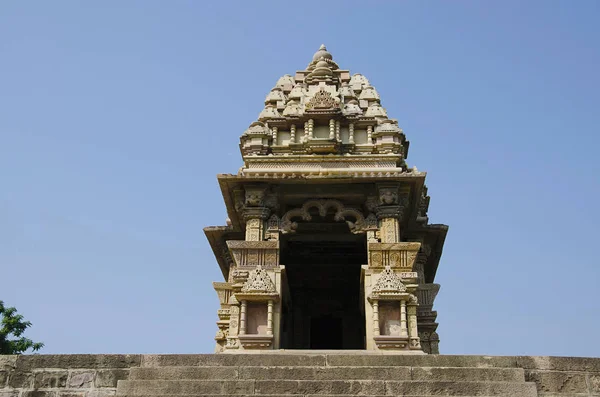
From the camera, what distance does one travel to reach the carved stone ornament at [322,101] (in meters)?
14.7

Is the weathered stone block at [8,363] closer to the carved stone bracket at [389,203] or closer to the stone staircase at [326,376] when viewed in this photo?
the stone staircase at [326,376]

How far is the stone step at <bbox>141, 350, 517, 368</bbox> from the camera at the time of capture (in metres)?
8.68

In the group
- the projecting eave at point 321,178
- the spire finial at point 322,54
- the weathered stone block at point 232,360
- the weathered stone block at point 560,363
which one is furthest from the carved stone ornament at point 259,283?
the spire finial at point 322,54

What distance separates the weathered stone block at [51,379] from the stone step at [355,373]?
1.31m

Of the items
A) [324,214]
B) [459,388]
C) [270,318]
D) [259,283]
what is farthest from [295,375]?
[324,214]

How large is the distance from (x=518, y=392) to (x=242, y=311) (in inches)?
215

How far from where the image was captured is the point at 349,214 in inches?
532

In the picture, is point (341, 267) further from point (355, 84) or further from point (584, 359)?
point (584, 359)

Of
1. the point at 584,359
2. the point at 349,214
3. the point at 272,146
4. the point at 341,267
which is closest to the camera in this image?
the point at 584,359

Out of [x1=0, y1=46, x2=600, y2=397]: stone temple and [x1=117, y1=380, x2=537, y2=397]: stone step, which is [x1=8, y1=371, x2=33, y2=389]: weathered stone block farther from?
[x1=117, y1=380, x2=537, y2=397]: stone step

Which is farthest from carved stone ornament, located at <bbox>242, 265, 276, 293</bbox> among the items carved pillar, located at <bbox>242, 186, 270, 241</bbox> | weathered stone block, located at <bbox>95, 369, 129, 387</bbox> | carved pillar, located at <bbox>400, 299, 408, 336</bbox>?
weathered stone block, located at <bbox>95, 369, 129, 387</bbox>

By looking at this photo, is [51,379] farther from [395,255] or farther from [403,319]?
[395,255]

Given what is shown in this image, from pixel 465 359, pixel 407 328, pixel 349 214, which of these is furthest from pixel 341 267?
pixel 465 359

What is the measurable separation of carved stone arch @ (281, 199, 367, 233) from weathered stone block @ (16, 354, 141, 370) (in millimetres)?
4928
